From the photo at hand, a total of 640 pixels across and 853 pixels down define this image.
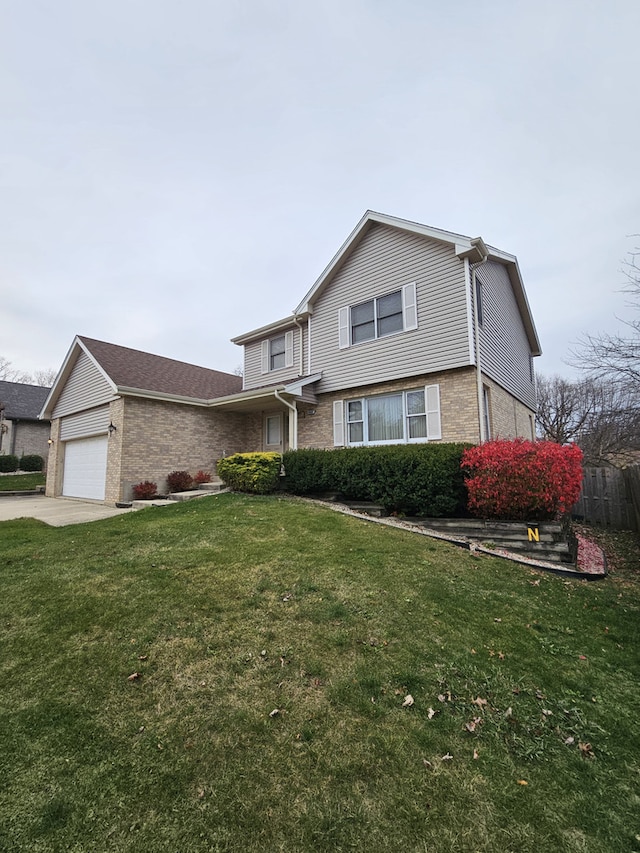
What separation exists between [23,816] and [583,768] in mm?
3130

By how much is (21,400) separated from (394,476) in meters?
28.9

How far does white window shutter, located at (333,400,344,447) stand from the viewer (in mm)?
12266

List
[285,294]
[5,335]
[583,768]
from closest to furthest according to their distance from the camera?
1. [583,768]
2. [285,294]
3. [5,335]

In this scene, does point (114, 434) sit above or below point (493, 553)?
above

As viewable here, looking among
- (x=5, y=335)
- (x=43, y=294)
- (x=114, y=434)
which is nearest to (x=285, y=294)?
(x=43, y=294)

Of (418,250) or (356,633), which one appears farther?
(418,250)

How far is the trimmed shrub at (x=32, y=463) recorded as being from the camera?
23375mm

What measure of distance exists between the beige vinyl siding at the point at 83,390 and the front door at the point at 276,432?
557 centimetres

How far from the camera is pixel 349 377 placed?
12250 mm

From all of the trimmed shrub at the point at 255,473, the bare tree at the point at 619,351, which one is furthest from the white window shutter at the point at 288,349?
the bare tree at the point at 619,351

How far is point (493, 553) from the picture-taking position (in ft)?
21.2

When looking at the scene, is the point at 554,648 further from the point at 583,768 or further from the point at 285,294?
the point at 285,294

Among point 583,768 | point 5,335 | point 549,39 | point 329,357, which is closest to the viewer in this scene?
point 583,768

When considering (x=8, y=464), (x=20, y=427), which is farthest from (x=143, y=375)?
(x=20, y=427)
